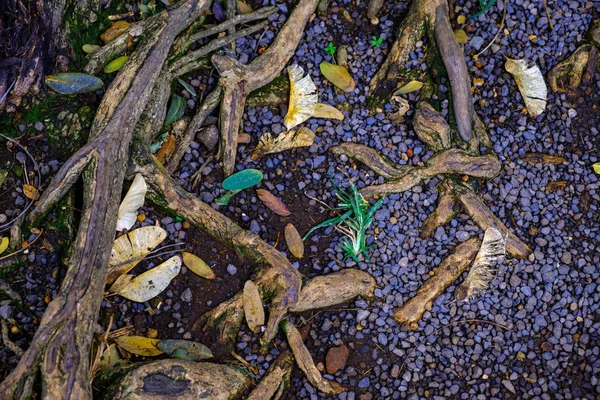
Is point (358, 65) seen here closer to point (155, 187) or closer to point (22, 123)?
point (155, 187)

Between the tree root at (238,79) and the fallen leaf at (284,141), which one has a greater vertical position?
the tree root at (238,79)

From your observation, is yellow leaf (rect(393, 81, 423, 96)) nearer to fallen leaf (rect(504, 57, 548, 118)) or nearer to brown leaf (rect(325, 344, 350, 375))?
fallen leaf (rect(504, 57, 548, 118))

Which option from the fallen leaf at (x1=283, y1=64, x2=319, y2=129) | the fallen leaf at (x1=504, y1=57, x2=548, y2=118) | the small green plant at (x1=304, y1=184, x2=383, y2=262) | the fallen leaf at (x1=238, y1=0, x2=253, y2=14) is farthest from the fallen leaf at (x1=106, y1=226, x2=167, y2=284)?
the fallen leaf at (x1=504, y1=57, x2=548, y2=118)

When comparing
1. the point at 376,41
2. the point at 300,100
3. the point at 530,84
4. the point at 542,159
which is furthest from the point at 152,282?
the point at 530,84

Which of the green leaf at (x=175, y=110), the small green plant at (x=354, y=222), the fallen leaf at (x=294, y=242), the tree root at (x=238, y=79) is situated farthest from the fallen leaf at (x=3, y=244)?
the small green plant at (x=354, y=222)

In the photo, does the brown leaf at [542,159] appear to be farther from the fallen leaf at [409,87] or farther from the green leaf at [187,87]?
the green leaf at [187,87]


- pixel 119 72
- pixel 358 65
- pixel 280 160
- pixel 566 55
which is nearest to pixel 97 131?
pixel 119 72
